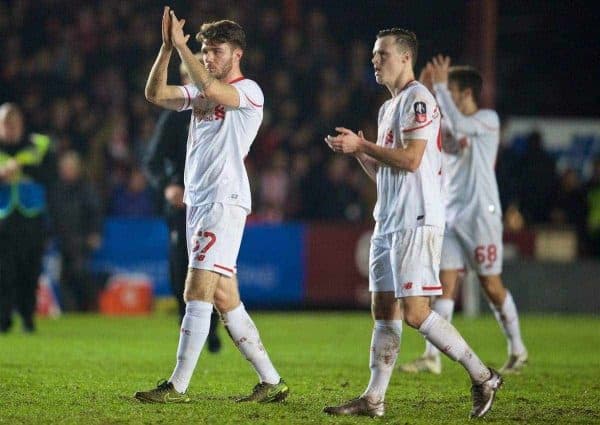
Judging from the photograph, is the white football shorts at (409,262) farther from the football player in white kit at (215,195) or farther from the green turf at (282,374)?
the football player in white kit at (215,195)

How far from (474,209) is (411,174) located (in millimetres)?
3296

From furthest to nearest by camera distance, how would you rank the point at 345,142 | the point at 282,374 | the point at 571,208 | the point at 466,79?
the point at 571,208
the point at 466,79
the point at 282,374
the point at 345,142

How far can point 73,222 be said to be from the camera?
1823 centimetres

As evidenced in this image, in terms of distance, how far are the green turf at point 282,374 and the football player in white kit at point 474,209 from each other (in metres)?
0.57

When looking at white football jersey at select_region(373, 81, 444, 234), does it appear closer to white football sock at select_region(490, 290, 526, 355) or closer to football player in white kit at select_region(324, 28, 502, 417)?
football player in white kit at select_region(324, 28, 502, 417)

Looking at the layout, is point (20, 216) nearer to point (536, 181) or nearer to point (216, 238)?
point (216, 238)

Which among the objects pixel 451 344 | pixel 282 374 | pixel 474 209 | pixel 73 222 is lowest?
pixel 282 374

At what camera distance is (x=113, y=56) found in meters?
22.1

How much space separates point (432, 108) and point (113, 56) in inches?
592

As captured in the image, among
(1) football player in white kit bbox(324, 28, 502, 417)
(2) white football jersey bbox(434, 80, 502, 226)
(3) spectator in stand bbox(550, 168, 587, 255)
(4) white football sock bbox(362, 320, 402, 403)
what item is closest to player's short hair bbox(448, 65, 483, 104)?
(2) white football jersey bbox(434, 80, 502, 226)

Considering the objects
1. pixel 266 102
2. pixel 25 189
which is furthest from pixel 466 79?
pixel 266 102

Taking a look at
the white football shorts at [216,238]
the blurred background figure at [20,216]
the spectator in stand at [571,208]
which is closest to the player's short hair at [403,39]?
the white football shorts at [216,238]

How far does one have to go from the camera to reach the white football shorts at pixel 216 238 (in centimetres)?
808

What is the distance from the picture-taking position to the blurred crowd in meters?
20.1
